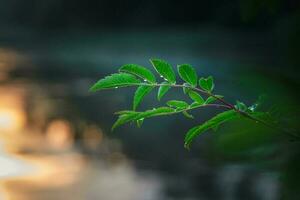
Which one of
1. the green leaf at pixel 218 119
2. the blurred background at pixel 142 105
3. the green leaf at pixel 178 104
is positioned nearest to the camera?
the blurred background at pixel 142 105

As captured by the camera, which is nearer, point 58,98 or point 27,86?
point 58,98

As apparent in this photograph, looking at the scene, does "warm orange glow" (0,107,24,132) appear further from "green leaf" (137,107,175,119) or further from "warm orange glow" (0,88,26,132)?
"green leaf" (137,107,175,119)

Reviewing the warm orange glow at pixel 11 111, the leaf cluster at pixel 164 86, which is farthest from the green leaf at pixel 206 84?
the warm orange glow at pixel 11 111

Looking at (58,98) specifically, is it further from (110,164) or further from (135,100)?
(135,100)

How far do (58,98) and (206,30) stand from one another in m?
7.23

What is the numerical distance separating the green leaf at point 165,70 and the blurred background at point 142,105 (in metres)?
0.05

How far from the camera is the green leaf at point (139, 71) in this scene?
2.25ft

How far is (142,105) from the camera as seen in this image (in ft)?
30.8

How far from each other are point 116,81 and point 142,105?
870 centimetres

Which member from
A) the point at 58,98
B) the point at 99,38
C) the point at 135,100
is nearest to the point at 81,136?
the point at 58,98

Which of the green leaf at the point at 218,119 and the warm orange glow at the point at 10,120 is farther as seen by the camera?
the warm orange glow at the point at 10,120

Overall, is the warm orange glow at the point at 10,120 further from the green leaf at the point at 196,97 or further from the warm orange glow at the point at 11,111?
the green leaf at the point at 196,97

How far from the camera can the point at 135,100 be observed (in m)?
0.71

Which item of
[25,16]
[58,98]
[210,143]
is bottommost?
[210,143]
